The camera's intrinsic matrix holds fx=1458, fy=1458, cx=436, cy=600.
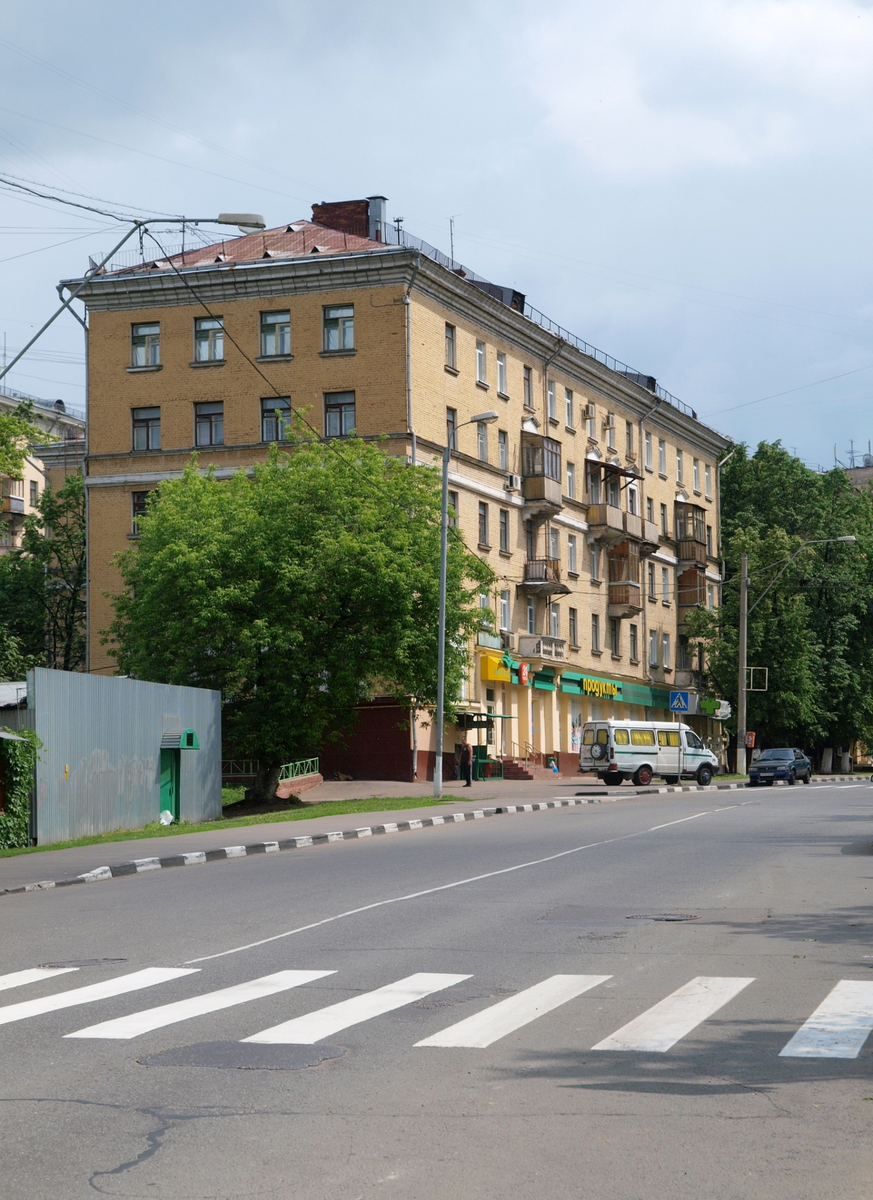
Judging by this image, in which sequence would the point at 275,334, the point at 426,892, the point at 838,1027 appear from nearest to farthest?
the point at 838,1027
the point at 426,892
the point at 275,334

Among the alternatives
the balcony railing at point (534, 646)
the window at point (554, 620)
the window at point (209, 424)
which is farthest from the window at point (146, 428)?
the window at point (554, 620)

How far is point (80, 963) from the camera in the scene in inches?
436

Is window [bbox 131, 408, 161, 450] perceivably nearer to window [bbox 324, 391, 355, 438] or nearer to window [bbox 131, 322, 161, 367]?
window [bbox 131, 322, 161, 367]

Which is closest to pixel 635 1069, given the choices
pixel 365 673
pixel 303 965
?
pixel 303 965

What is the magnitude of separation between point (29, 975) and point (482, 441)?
45745 millimetres

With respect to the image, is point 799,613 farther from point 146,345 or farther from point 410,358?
point 146,345

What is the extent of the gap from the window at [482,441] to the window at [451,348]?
2.80m

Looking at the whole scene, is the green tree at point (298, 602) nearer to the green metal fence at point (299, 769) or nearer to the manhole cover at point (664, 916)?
the green metal fence at point (299, 769)

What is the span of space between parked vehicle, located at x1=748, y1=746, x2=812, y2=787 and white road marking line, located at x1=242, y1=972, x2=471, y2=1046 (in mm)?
44158

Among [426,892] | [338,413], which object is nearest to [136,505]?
[338,413]

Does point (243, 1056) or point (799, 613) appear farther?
point (799, 613)

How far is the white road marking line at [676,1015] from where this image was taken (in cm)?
773

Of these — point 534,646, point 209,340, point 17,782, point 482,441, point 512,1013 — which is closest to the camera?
point 512,1013

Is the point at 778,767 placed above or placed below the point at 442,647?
below
